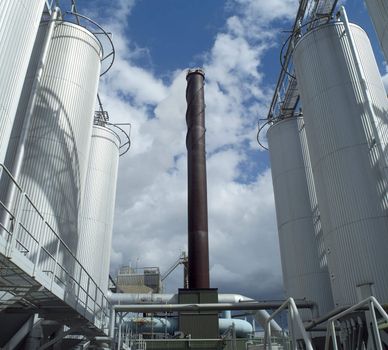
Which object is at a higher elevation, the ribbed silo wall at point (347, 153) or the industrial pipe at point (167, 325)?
the ribbed silo wall at point (347, 153)

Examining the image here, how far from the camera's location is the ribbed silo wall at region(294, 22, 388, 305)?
16.0m

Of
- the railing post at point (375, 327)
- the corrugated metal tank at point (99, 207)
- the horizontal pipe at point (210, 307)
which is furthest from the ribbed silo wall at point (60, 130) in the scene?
the railing post at point (375, 327)

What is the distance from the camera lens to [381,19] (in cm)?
1519

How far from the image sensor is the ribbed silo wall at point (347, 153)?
16.0 metres

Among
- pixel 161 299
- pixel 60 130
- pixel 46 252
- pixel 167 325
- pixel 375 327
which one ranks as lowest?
pixel 375 327

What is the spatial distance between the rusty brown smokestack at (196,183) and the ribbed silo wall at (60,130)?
12.7 m

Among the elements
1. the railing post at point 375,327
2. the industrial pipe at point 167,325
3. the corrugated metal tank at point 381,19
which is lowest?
the railing post at point 375,327

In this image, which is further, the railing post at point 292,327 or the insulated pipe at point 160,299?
the insulated pipe at point 160,299

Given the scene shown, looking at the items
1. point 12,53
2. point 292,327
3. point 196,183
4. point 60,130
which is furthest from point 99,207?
point 292,327

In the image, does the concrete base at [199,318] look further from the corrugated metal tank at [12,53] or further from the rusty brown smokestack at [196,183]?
the corrugated metal tank at [12,53]

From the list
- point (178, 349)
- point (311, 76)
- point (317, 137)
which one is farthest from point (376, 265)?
point (178, 349)

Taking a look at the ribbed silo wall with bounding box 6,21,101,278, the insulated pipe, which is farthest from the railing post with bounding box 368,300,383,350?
the insulated pipe

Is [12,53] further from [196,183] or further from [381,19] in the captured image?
[196,183]

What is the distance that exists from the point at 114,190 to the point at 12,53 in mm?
16566
